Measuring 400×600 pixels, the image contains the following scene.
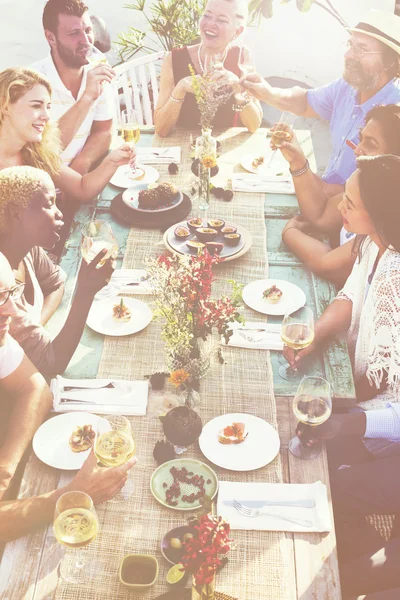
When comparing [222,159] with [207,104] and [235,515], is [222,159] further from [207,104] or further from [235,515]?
[235,515]

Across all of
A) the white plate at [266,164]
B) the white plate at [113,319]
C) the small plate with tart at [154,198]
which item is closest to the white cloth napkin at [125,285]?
the white plate at [113,319]

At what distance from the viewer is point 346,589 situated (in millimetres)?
1846

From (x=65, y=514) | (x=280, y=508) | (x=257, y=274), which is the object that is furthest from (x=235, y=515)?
(x=257, y=274)

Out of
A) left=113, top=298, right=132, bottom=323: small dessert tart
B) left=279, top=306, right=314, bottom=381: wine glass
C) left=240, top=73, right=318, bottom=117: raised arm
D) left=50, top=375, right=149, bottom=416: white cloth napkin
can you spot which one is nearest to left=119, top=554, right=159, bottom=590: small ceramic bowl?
left=50, top=375, right=149, bottom=416: white cloth napkin

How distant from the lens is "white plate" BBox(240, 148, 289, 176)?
3141 mm

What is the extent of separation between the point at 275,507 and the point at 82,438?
56 cm

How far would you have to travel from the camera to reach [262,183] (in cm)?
305

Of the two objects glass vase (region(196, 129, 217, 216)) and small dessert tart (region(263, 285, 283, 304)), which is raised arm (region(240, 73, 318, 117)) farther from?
small dessert tart (region(263, 285, 283, 304))

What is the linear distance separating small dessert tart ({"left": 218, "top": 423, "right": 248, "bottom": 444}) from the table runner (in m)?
0.08

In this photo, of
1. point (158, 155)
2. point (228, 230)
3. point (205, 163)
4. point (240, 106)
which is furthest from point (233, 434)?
point (240, 106)

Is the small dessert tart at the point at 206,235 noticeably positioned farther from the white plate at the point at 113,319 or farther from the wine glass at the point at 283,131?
the wine glass at the point at 283,131

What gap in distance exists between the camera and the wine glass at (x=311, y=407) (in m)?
1.75

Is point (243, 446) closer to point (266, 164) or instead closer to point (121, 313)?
point (121, 313)

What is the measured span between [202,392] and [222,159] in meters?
1.65
